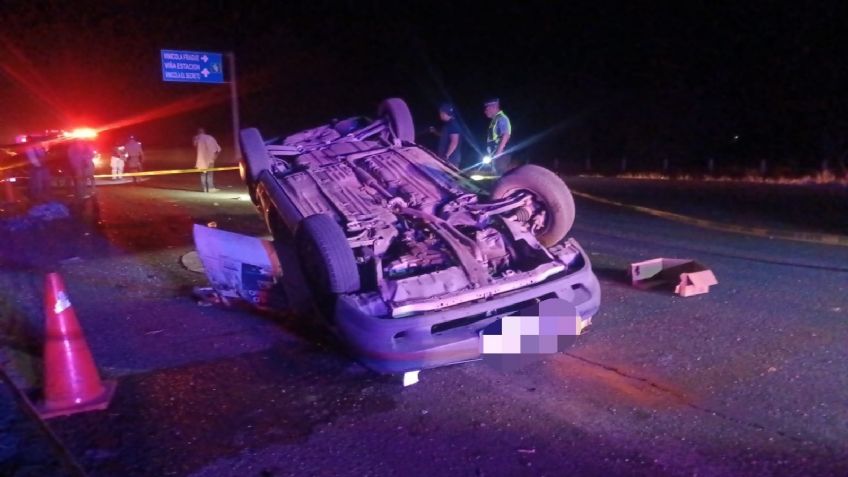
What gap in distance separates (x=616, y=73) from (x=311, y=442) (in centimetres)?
2987

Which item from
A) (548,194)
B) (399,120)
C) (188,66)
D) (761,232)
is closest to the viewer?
(548,194)

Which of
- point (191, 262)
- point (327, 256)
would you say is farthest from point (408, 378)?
point (191, 262)

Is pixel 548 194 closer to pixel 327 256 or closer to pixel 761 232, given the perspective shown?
pixel 327 256

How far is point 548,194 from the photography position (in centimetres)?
583

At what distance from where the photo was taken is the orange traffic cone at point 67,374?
438 centimetres

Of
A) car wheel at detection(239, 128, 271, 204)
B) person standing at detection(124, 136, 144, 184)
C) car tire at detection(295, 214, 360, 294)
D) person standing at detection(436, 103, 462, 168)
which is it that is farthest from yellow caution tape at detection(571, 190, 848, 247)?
person standing at detection(124, 136, 144, 184)

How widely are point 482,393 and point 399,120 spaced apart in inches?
152

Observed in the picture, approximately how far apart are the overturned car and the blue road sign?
1480 cm

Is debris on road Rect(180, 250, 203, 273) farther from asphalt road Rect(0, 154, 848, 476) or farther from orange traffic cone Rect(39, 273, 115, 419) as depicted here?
orange traffic cone Rect(39, 273, 115, 419)

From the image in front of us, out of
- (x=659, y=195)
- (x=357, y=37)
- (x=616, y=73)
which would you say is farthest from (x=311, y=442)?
(x=357, y=37)

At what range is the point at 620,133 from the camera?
2948 centimetres

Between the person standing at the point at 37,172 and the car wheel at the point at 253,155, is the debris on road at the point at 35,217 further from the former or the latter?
the car wheel at the point at 253,155

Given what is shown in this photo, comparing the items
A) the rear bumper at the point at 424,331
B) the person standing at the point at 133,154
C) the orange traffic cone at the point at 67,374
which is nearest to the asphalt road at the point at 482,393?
the orange traffic cone at the point at 67,374

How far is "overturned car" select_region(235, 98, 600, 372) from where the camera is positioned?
178 inches
